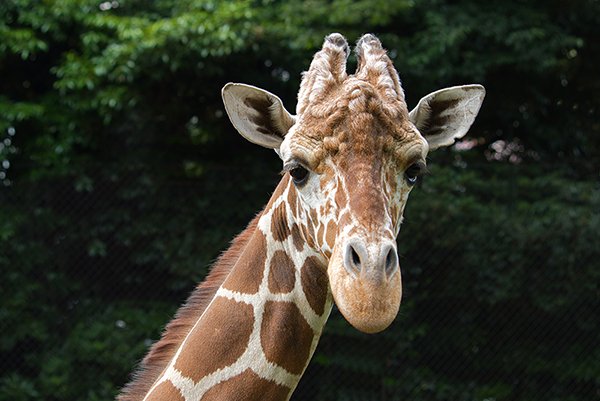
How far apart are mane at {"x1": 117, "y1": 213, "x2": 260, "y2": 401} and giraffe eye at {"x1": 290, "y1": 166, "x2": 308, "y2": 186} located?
430 millimetres

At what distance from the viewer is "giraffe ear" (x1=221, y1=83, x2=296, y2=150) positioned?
2842 mm

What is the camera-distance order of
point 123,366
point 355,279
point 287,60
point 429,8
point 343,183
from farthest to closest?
1. point 429,8
2. point 287,60
3. point 123,366
4. point 343,183
5. point 355,279

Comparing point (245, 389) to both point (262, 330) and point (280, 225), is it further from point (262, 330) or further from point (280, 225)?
point (280, 225)

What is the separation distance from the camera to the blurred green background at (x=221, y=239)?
7.76 m

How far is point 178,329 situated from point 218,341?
0.30 meters

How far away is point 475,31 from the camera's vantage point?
29.4 feet

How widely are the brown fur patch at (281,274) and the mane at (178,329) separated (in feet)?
0.75

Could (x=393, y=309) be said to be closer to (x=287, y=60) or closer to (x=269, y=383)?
(x=269, y=383)

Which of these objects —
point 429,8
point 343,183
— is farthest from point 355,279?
point 429,8

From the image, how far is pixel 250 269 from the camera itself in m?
2.93

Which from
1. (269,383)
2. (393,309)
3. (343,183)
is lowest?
(269,383)

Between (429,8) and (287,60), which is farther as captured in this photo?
(429,8)

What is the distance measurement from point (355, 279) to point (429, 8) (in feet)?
22.4

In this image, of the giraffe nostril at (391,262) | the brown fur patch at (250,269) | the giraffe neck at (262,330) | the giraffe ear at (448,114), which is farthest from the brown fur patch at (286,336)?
the giraffe ear at (448,114)
